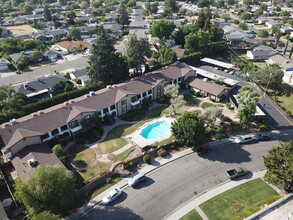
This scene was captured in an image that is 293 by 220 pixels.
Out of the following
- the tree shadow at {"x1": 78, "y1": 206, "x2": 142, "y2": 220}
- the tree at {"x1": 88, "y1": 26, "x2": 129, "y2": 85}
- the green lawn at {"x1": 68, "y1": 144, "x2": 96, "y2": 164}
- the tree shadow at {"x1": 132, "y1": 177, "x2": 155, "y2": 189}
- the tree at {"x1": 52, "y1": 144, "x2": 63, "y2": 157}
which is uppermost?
the tree at {"x1": 88, "y1": 26, "x2": 129, "y2": 85}

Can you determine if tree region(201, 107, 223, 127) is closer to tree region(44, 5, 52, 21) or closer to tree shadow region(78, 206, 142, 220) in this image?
tree shadow region(78, 206, 142, 220)

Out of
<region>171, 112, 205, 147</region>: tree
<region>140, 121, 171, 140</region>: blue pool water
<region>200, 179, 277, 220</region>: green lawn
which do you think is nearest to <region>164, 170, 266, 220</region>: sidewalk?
<region>200, 179, 277, 220</region>: green lawn

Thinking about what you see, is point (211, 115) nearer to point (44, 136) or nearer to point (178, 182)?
point (178, 182)

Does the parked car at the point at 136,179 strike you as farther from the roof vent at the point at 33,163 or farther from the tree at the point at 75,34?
the tree at the point at 75,34

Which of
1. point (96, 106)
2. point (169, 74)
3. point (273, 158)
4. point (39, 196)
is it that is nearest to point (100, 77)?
point (96, 106)

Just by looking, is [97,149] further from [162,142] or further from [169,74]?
[169,74]

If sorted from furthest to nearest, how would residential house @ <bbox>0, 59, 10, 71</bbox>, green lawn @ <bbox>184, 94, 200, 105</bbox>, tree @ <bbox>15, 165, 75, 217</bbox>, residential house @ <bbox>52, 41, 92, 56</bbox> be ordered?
residential house @ <bbox>52, 41, 92, 56</bbox>
residential house @ <bbox>0, 59, 10, 71</bbox>
green lawn @ <bbox>184, 94, 200, 105</bbox>
tree @ <bbox>15, 165, 75, 217</bbox>

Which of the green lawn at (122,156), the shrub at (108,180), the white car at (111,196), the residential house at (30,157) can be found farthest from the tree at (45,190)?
the green lawn at (122,156)
